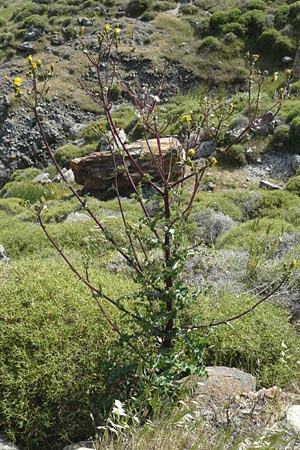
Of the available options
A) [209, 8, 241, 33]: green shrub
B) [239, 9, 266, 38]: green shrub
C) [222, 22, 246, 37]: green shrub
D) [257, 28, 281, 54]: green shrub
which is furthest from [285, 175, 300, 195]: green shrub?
[209, 8, 241, 33]: green shrub

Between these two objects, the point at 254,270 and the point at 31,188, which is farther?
the point at 31,188

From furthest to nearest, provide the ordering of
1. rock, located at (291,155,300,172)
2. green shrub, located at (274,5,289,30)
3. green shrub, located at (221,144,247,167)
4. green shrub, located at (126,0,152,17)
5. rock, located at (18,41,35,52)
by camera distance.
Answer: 1. green shrub, located at (126,0,152,17)
2. rock, located at (18,41,35,52)
3. green shrub, located at (274,5,289,30)
4. green shrub, located at (221,144,247,167)
5. rock, located at (291,155,300,172)

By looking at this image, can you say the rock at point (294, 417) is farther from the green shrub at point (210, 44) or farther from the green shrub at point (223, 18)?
the green shrub at point (223, 18)

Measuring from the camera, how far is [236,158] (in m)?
11.6

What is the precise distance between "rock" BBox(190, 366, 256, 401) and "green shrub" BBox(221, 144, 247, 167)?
8875mm

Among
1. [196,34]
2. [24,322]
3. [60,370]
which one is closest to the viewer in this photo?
[60,370]

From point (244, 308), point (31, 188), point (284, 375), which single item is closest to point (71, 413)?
point (284, 375)

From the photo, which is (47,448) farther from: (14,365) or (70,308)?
(70,308)

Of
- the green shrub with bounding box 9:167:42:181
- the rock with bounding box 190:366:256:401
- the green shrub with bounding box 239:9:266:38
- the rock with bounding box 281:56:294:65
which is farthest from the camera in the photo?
the green shrub with bounding box 239:9:266:38

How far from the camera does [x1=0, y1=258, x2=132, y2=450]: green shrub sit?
295cm

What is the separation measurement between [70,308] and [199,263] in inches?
83.9

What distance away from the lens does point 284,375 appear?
3.34 m

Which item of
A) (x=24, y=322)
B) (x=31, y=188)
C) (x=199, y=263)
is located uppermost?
(x=24, y=322)

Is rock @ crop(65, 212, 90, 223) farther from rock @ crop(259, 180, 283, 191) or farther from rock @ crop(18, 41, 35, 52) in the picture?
rock @ crop(18, 41, 35, 52)
